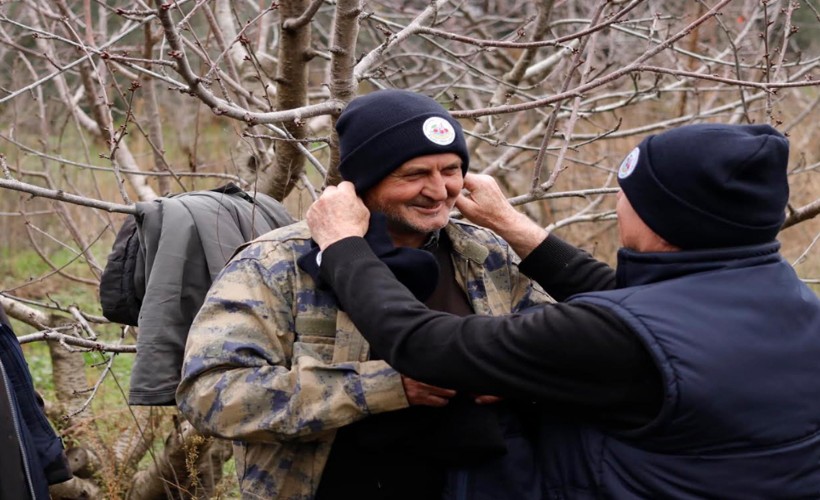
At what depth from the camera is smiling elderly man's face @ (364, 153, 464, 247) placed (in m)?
2.62

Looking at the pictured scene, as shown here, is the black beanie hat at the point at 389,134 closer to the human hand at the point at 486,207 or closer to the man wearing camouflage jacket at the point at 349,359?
the man wearing camouflage jacket at the point at 349,359

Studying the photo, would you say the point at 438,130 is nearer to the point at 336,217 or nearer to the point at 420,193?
the point at 420,193

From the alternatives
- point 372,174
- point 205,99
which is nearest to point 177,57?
point 205,99

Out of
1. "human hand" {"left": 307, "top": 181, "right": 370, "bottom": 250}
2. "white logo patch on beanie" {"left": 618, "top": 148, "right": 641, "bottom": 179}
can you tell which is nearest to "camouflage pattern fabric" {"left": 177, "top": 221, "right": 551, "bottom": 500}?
"human hand" {"left": 307, "top": 181, "right": 370, "bottom": 250}

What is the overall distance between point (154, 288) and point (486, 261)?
1.04 metres

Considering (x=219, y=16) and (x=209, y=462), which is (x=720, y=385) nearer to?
(x=209, y=462)

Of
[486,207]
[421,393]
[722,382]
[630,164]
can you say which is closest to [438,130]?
[486,207]

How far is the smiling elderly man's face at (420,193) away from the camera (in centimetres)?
262

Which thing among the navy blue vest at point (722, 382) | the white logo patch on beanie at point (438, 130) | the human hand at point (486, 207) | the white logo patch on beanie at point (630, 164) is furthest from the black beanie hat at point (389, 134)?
the navy blue vest at point (722, 382)

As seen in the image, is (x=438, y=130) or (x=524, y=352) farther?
(x=438, y=130)

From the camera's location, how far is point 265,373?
7.89 feet

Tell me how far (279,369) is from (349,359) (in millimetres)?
184

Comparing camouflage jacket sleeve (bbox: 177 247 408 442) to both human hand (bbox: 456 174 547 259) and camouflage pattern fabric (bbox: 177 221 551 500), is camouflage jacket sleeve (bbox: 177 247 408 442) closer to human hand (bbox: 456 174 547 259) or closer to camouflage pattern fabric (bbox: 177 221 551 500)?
camouflage pattern fabric (bbox: 177 221 551 500)

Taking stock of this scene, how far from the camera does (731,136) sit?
7.14 ft
